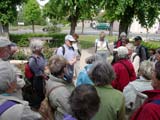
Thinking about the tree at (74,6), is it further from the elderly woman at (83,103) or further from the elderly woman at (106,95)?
the elderly woman at (83,103)

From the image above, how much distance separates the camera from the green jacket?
4.18 metres

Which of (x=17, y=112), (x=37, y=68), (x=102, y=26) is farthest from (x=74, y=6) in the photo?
(x=102, y=26)

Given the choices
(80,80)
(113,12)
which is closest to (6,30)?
(113,12)

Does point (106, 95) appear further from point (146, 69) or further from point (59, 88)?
point (146, 69)

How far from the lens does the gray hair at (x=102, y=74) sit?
14.4 ft

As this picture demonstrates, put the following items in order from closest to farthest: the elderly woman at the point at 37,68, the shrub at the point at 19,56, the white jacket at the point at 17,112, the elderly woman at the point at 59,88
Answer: the white jacket at the point at 17,112 → the elderly woman at the point at 59,88 → the elderly woman at the point at 37,68 → the shrub at the point at 19,56

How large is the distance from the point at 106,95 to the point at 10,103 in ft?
4.59

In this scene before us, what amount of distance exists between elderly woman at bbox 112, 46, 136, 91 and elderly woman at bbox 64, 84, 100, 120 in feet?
9.96

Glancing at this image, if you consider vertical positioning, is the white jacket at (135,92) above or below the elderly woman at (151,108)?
below

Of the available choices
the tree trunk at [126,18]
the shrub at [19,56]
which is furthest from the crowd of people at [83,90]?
the tree trunk at [126,18]

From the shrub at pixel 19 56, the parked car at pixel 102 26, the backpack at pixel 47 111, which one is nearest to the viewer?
the backpack at pixel 47 111

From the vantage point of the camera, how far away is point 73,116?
3266 mm

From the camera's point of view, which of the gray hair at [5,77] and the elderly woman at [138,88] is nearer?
the gray hair at [5,77]

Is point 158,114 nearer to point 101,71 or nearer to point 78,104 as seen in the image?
point 78,104
